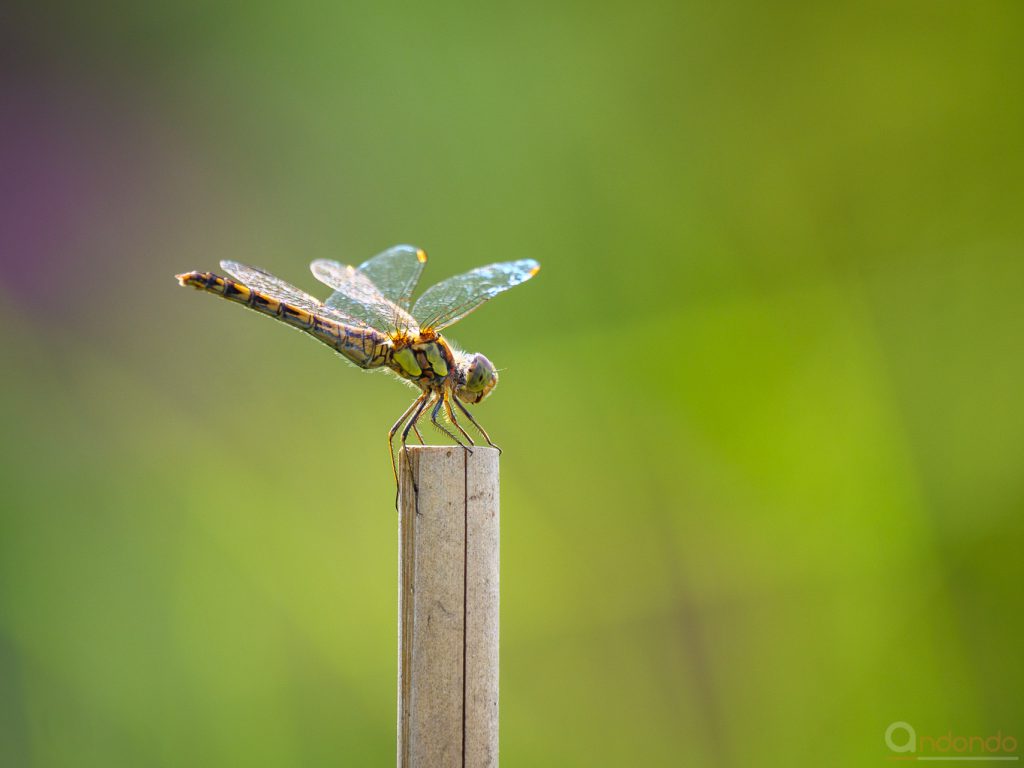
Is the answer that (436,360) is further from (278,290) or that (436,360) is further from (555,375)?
(555,375)

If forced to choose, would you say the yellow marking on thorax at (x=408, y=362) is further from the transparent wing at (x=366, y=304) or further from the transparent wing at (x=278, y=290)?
the transparent wing at (x=278, y=290)

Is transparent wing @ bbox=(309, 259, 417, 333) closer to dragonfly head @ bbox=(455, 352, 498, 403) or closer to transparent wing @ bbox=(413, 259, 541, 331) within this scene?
transparent wing @ bbox=(413, 259, 541, 331)

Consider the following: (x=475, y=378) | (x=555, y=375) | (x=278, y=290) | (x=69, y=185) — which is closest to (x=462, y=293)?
(x=475, y=378)

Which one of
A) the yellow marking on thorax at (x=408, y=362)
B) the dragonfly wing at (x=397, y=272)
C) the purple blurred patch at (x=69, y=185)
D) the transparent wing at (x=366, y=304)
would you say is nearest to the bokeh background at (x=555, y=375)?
the purple blurred patch at (x=69, y=185)

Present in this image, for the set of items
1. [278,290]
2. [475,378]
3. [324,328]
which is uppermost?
[278,290]

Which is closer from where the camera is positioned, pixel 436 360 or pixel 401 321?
pixel 436 360

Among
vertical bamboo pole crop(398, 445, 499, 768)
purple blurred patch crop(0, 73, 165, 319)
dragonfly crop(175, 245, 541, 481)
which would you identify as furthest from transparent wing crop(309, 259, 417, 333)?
purple blurred patch crop(0, 73, 165, 319)
